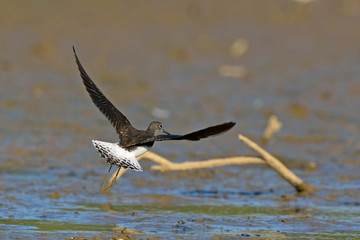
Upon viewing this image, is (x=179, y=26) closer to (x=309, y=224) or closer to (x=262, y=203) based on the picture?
(x=262, y=203)

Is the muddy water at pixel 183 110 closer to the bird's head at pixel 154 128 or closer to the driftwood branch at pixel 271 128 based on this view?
the driftwood branch at pixel 271 128

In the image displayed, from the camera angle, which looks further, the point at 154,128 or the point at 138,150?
the point at 154,128

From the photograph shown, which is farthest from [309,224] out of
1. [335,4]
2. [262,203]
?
[335,4]

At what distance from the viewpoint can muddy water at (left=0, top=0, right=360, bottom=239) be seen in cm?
751

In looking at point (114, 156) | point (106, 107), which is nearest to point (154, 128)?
point (106, 107)

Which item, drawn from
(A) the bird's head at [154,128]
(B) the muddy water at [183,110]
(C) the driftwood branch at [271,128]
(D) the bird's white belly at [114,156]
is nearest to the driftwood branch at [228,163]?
(B) the muddy water at [183,110]

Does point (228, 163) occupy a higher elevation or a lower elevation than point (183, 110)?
lower

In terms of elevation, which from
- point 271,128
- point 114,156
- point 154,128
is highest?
point 271,128

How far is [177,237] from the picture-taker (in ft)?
21.9

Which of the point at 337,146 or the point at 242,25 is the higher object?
Answer: the point at 242,25

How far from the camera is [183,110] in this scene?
12961 millimetres

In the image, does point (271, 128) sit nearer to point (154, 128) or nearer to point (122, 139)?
point (154, 128)

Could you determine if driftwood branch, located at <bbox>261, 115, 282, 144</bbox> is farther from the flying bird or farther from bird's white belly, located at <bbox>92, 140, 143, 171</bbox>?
bird's white belly, located at <bbox>92, 140, 143, 171</bbox>

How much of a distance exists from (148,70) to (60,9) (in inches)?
112
